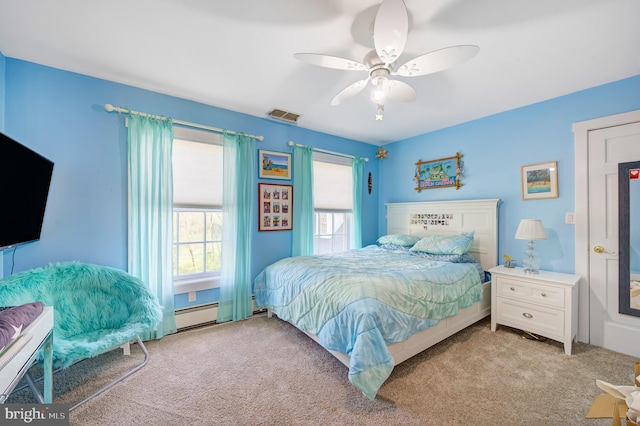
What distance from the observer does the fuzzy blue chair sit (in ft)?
5.49

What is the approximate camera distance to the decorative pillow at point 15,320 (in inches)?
43.0

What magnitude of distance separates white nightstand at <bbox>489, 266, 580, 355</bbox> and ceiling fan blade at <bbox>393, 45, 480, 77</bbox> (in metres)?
2.20

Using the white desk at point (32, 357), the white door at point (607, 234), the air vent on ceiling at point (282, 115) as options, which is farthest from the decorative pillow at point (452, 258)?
the white desk at point (32, 357)

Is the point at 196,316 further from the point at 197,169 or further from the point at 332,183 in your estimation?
the point at 332,183

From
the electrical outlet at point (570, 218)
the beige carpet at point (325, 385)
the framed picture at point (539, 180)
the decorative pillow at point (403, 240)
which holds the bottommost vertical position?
the beige carpet at point (325, 385)

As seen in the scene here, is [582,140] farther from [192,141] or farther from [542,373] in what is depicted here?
[192,141]

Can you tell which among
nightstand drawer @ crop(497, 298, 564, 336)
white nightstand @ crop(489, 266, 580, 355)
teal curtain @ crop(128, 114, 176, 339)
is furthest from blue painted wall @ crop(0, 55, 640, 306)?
nightstand drawer @ crop(497, 298, 564, 336)

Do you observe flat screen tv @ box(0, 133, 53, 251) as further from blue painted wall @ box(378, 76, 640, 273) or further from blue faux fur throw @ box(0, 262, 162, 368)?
blue painted wall @ box(378, 76, 640, 273)

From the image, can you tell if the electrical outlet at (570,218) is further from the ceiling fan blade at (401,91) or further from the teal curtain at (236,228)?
the teal curtain at (236,228)

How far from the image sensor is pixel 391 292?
1938 millimetres

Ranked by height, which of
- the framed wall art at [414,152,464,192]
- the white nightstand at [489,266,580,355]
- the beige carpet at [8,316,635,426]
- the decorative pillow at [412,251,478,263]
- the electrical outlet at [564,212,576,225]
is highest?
the framed wall art at [414,152,464,192]

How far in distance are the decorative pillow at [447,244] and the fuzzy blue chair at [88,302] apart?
2.97 metres

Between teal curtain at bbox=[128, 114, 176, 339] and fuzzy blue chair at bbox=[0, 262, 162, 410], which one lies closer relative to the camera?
fuzzy blue chair at bbox=[0, 262, 162, 410]

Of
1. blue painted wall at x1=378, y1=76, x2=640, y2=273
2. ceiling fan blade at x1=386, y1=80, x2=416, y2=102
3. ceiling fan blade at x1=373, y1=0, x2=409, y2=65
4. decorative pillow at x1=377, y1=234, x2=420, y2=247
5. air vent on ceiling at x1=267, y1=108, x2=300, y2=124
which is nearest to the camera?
ceiling fan blade at x1=373, y1=0, x2=409, y2=65
